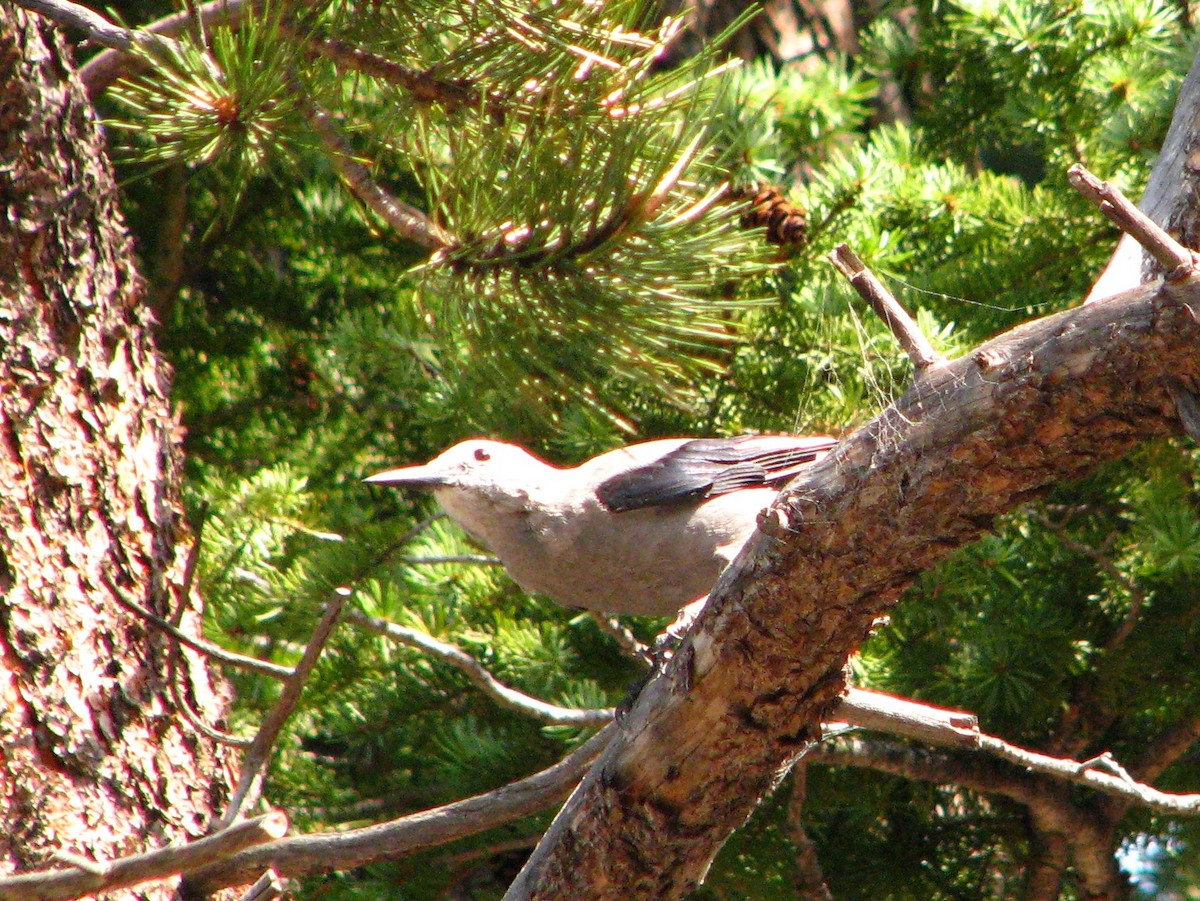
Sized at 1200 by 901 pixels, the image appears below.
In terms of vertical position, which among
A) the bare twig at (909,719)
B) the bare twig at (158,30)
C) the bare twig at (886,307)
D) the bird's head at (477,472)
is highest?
the bare twig at (158,30)

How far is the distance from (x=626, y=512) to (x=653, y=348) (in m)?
0.40

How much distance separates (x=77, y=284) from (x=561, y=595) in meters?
1.00

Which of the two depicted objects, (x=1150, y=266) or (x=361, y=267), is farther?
(x=361, y=267)

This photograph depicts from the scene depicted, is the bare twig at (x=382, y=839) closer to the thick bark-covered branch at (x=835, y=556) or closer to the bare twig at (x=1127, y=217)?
the thick bark-covered branch at (x=835, y=556)

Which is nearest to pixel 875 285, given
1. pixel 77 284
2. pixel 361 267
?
pixel 77 284

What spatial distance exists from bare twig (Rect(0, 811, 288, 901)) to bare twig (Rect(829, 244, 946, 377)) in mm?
826

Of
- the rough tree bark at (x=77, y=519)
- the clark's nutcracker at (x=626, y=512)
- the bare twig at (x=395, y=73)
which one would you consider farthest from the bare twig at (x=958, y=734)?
the bare twig at (x=395, y=73)

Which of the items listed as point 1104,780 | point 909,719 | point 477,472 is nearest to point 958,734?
point 909,719

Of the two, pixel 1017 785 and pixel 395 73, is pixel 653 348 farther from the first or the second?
pixel 1017 785

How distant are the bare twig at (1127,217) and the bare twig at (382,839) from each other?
108 cm

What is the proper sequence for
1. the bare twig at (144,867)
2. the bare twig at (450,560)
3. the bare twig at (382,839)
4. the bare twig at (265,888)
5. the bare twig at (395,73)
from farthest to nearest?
the bare twig at (450,560) < the bare twig at (395,73) < the bare twig at (382,839) < the bare twig at (265,888) < the bare twig at (144,867)

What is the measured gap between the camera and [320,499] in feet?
8.98

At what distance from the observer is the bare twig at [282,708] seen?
1.27 m

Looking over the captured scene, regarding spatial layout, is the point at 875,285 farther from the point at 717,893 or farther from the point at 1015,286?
the point at 717,893
